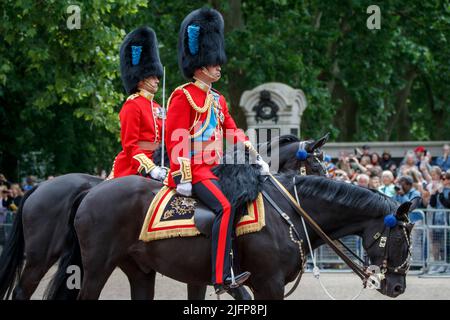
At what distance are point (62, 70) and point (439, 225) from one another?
6904mm

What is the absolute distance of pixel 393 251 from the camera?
291 inches

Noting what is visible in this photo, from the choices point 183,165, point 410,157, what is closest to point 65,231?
point 183,165

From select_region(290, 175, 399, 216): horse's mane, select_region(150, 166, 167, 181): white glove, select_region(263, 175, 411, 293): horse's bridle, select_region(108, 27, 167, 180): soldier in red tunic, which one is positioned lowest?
select_region(263, 175, 411, 293): horse's bridle

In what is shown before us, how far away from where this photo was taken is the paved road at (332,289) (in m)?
11.9

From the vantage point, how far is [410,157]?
15859mm

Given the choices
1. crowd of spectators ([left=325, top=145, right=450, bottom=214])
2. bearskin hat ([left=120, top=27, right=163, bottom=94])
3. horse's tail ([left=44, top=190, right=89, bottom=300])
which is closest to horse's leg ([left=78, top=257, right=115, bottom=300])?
horse's tail ([left=44, top=190, right=89, bottom=300])

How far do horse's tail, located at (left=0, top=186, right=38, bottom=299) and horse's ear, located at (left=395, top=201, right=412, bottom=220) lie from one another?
350 cm

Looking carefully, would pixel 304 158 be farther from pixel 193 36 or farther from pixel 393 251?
pixel 393 251

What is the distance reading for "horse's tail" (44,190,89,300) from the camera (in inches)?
310

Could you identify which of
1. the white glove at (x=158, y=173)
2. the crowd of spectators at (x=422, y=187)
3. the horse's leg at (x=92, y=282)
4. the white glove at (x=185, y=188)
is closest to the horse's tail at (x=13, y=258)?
the horse's leg at (x=92, y=282)

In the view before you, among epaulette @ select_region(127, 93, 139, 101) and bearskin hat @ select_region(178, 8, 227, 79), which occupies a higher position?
bearskin hat @ select_region(178, 8, 227, 79)

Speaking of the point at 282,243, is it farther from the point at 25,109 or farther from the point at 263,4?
the point at 263,4

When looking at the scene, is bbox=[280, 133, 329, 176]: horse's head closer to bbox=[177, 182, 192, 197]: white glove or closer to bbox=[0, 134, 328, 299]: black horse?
bbox=[0, 134, 328, 299]: black horse

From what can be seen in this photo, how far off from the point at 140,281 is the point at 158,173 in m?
0.90
